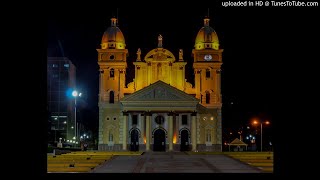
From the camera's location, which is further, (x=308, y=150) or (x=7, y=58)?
(x=308, y=150)

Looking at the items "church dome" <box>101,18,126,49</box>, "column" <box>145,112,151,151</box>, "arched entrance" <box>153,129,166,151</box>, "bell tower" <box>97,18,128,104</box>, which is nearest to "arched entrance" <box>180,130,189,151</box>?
"arched entrance" <box>153,129,166,151</box>

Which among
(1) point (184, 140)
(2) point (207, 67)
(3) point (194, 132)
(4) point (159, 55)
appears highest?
(4) point (159, 55)

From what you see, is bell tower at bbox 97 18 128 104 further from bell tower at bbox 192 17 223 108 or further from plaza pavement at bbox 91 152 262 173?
plaza pavement at bbox 91 152 262 173

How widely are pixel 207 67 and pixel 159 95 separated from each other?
7504 mm

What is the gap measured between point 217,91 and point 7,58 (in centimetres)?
6258

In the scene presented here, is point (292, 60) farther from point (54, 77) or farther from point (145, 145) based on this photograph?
point (54, 77)

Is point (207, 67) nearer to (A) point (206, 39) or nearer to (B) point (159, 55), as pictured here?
(A) point (206, 39)

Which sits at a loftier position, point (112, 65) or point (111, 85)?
point (112, 65)

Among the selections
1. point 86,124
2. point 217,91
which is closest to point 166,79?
point 217,91

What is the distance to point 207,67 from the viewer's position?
7281 centimetres

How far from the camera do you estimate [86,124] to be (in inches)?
4405

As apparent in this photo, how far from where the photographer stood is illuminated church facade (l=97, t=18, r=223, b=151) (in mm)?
70562

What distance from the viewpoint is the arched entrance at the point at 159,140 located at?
235 feet

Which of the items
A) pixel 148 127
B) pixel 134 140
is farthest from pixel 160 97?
pixel 134 140
